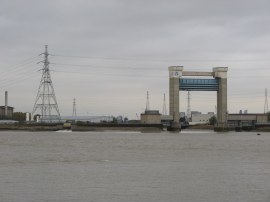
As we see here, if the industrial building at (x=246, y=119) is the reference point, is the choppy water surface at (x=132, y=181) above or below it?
below

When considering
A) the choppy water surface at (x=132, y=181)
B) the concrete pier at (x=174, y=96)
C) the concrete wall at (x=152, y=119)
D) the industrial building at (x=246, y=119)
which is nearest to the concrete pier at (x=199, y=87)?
the concrete pier at (x=174, y=96)

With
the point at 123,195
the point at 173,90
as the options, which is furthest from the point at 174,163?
the point at 173,90

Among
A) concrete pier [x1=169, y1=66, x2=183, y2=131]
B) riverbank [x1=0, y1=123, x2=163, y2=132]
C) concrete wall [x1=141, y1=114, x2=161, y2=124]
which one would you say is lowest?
riverbank [x1=0, y1=123, x2=163, y2=132]

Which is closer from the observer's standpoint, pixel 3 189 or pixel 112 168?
pixel 3 189

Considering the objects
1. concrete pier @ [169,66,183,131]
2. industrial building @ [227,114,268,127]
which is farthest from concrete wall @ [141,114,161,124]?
industrial building @ [227,114,268,127]

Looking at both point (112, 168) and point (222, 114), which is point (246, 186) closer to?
point (112, 168)

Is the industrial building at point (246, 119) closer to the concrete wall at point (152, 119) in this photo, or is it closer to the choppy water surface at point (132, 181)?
the concrete wall at point (152, 119)

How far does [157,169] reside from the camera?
2861 centimetres

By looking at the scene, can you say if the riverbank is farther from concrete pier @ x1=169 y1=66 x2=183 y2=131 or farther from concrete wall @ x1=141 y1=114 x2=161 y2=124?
concrete pier @ x1=169 y1=66 x2=183 y2=131

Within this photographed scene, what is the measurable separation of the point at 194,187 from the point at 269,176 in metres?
5.93

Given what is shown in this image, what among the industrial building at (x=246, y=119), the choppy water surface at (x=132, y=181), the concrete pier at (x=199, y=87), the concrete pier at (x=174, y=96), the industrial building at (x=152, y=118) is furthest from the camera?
the industrial building at (x=246, y=119)

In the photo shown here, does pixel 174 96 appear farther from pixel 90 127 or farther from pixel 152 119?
pixel 90 127

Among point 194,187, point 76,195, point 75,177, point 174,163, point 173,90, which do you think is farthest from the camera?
point 173,90

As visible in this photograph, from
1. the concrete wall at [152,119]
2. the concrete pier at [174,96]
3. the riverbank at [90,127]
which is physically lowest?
the riverbank at [90,127]
